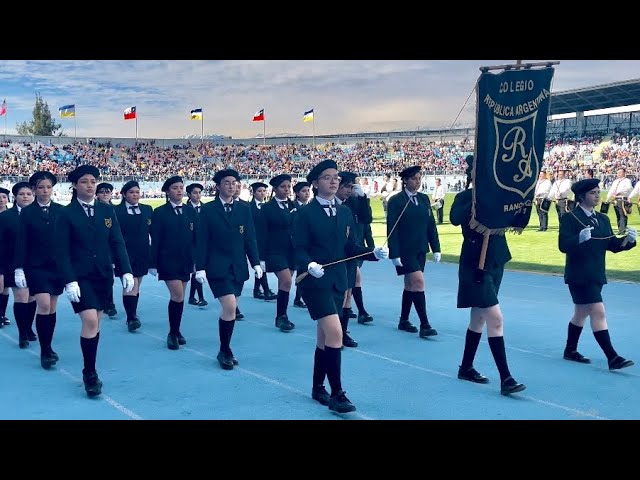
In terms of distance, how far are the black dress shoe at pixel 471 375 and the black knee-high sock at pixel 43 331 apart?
4.35 m

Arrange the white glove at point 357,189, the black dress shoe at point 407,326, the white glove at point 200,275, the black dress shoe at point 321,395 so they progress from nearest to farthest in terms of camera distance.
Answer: the black dress shoe at point 321,395
the white glove at point 200,275
the black dress shoe at point 407,326
the white glove at point 357,189

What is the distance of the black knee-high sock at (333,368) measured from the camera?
Answer: 569 cm

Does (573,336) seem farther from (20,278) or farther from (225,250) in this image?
(20,278)

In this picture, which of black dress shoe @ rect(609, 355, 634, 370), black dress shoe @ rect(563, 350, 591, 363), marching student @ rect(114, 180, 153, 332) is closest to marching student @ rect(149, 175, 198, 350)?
marching student @ rect(114, 180, 153, 332)

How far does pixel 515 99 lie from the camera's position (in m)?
6.11

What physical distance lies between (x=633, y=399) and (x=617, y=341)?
2.36m

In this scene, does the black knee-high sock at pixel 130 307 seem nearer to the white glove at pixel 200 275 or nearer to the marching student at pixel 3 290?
the marching student at pixel 3 290

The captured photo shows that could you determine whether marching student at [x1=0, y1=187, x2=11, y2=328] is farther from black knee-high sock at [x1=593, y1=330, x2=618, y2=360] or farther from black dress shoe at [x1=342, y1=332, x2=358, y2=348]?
black knee-high sock at [x1=593, y1=330, x2=618, y2=360]

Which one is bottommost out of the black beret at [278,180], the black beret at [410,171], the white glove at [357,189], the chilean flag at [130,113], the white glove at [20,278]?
the white glove at [20,278]

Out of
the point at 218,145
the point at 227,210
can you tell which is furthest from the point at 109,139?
the point at 227,210

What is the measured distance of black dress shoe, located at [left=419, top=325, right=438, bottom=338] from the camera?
8512 mm

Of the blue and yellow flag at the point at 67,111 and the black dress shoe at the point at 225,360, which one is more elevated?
the blue and yellow flag at the point at 67,111

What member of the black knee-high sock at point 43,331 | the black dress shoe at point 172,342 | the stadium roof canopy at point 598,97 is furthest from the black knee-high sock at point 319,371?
the stadium roof canopy at point 598,97

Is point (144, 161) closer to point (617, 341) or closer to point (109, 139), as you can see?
point (109, 139)
